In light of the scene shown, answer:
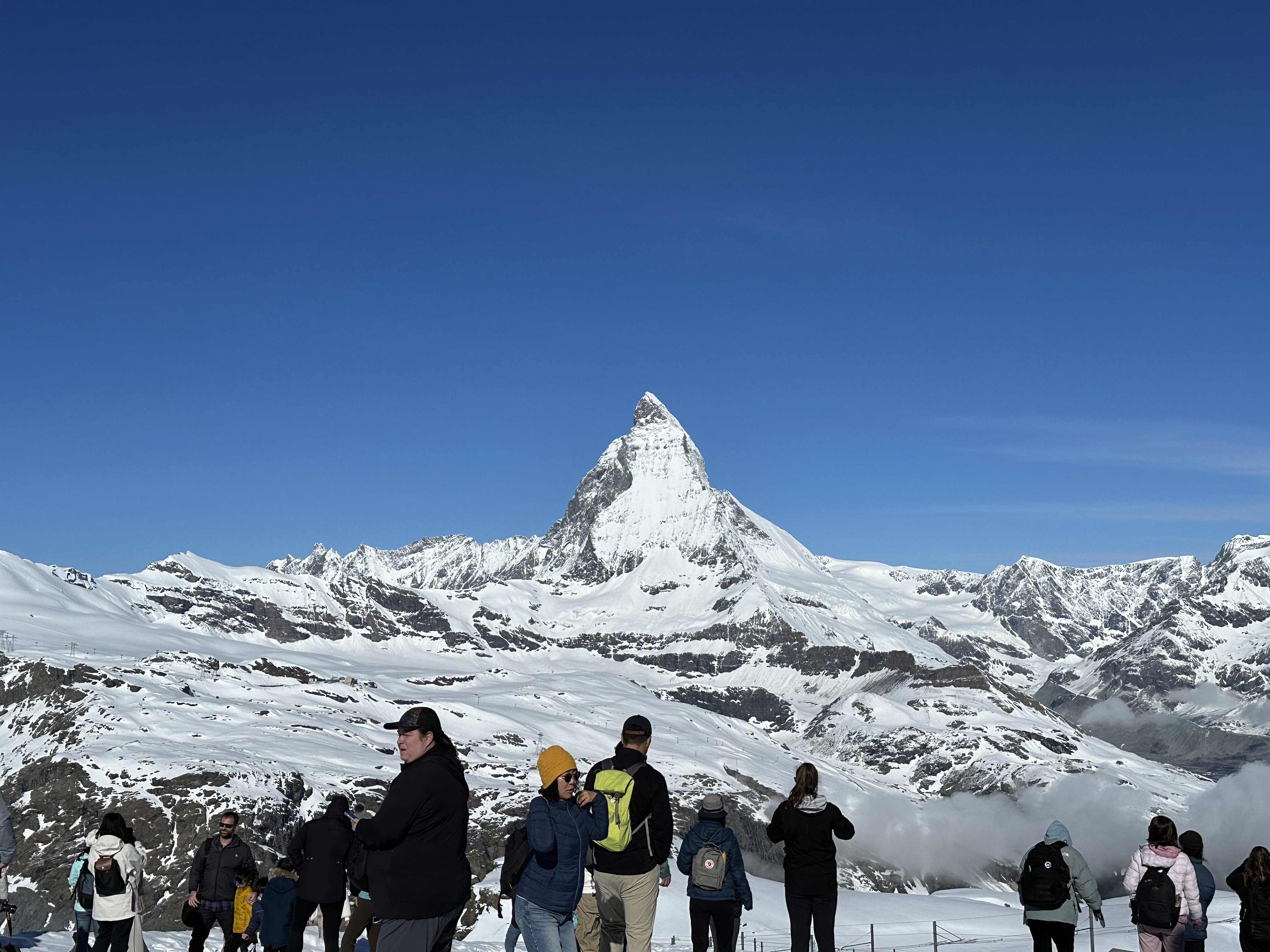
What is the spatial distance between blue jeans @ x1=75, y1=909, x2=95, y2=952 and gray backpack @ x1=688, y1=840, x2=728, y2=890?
1087 centimetres

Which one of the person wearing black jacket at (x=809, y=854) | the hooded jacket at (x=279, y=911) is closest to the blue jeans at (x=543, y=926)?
the person wearing black jacket at (x=809, y=854)

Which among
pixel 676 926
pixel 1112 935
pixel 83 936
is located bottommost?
pixel 676 926

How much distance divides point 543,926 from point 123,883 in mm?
8901

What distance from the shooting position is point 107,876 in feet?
63.6

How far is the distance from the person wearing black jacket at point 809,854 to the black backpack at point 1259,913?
19.8ft

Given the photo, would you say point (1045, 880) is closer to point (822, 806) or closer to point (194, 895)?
point (822, 806)

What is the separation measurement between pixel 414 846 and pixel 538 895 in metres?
3.10

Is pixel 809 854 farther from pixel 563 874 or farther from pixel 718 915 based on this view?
pixel 563 874

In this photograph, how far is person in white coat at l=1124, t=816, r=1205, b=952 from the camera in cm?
1766

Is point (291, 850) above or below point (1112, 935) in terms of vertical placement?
above

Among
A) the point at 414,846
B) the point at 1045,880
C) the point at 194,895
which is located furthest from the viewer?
the point at 194,895

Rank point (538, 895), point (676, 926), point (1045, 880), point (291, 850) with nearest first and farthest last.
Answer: point (538, 895)
point (1045, 880)
point (291, 850)
point (676, 926)

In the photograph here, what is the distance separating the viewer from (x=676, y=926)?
148 metres

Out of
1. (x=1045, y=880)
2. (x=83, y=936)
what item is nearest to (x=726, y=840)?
(x=1045, y=880)
